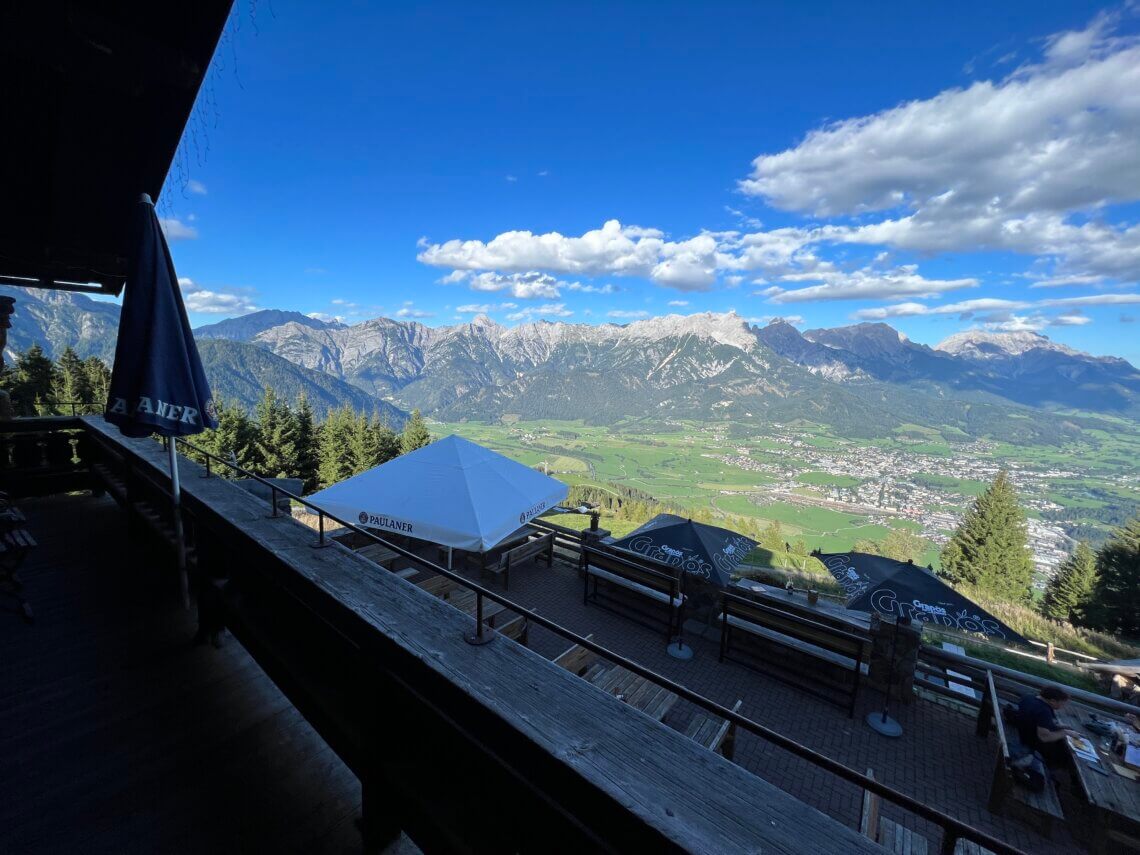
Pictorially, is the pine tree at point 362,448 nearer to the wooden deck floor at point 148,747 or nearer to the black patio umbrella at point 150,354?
the wooden deck floor at point 148,747

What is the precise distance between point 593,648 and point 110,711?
3.38 meters

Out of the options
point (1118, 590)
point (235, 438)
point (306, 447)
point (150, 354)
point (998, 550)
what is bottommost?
point (998, 550)

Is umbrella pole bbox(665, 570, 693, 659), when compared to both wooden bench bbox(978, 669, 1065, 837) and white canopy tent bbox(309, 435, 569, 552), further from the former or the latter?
wooden bench bbox(978, 669, 1065, 837)

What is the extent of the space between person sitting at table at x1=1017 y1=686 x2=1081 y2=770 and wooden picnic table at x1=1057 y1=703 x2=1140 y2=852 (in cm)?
21

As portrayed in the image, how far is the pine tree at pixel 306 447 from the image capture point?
111 feet

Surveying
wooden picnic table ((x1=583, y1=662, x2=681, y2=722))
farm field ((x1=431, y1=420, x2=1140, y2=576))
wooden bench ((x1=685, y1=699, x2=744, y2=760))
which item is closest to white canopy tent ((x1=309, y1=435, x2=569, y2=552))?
wooden picnic table ((x1=583, y1=662, x2=681, y2=722))

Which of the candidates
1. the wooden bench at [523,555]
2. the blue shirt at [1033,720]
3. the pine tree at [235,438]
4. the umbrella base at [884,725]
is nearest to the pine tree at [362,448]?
the pine tree at [235,438]

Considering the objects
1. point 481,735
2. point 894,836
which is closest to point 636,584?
point 894,836

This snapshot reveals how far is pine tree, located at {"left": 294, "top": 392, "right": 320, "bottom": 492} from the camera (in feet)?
111

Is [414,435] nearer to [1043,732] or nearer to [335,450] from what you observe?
[335,450]

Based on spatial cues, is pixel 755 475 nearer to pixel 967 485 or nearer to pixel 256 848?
pixel 967 485

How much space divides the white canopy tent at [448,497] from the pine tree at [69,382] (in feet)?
109

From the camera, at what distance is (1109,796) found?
384 cm

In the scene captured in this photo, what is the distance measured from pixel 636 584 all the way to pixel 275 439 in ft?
108
